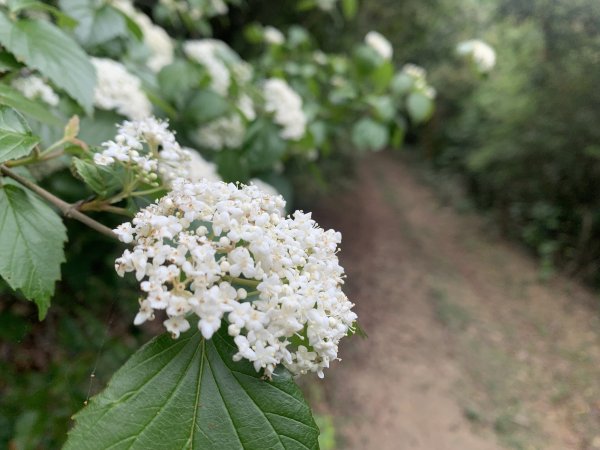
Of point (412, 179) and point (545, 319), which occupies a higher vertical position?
Result: point (412, 179)

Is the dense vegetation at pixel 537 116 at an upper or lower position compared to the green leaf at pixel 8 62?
upper

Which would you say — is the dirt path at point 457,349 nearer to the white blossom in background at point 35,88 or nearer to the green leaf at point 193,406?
the white blossom in background at point 35,88

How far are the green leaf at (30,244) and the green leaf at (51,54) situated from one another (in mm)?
285

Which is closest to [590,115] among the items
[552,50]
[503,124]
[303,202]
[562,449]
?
[552,50]

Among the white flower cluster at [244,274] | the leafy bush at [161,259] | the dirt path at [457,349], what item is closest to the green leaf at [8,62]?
the leafy bush at [161,259]

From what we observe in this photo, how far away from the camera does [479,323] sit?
4.97 m

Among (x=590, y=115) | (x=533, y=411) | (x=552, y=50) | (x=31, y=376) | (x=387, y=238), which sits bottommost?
(x=31, y=376)

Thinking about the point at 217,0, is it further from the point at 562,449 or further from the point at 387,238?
the point at 387,238

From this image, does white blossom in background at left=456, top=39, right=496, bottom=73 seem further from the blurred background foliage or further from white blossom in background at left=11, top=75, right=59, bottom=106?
white blossom in background at left=11, top=75, right=59, bottom=106

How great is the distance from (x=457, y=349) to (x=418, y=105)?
2.39 metres

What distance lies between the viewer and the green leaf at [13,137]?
2.39ft

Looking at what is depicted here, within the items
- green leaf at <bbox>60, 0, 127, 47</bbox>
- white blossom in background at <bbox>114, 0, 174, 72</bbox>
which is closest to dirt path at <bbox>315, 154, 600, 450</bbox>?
white blossom in background at <bbox>114, 0, 174, 72</bbox>

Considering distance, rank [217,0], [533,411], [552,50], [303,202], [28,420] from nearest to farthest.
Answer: [28,420] → [217,0] → [533,411] → [303,202] → [552,50]

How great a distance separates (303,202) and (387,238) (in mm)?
1807
